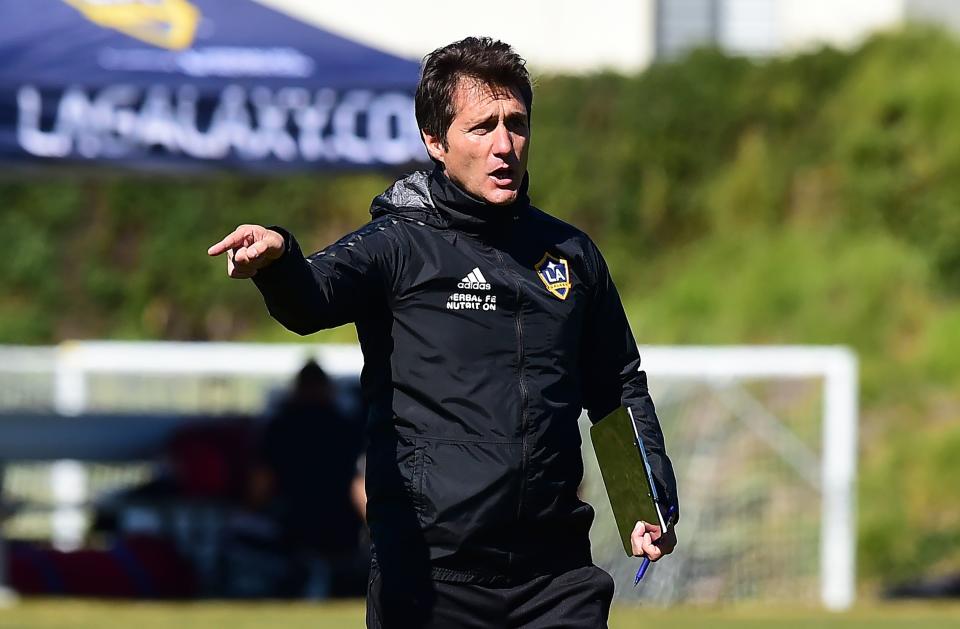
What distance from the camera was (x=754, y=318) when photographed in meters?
14.4

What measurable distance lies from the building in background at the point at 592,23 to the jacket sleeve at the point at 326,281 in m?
12.9

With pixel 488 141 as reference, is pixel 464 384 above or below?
below

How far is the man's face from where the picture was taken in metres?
3.93

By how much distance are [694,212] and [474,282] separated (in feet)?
38.6

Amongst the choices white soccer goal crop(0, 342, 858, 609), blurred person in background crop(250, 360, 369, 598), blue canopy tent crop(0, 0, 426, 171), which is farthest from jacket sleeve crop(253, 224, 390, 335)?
white soccer goal crop(0, 342, 858, 609)

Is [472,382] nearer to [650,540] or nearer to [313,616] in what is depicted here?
[650,540]

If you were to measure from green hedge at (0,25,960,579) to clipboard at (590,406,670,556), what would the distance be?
1015cm

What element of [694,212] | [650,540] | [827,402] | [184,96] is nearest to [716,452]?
[827,402]

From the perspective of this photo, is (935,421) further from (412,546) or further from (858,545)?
(412,546)

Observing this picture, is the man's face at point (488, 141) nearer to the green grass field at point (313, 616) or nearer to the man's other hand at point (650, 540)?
the man's other hand at point (650, 540)

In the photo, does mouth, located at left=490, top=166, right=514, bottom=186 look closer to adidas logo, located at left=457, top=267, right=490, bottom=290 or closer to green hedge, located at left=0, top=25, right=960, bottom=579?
adidas logo, located at left=457, top=267, right=490, bottom=290

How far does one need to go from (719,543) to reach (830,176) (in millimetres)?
4455

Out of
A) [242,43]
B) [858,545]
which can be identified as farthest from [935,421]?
[242,43]

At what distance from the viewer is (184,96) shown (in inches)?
344
